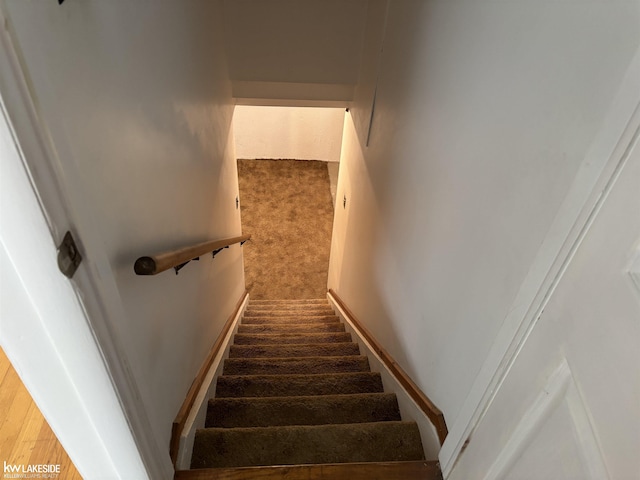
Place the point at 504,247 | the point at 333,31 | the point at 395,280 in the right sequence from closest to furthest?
the point at 504,247, the point at 395,280, the point at 333,31

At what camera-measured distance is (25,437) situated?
156cm

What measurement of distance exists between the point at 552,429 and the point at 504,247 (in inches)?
15.8

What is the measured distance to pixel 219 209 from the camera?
2.61m

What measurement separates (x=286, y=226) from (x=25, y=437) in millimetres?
4701

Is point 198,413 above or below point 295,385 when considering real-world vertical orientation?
above

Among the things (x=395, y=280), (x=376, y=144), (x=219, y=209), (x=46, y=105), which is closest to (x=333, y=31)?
(x=376, y=144)

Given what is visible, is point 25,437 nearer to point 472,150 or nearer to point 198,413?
point 198,413

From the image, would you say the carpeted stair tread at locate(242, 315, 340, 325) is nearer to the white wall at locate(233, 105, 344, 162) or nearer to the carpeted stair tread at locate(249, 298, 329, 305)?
the carpeted stair tread at locate(249, 298, 329, 305)

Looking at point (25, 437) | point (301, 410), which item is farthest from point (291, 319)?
point (25, 437)

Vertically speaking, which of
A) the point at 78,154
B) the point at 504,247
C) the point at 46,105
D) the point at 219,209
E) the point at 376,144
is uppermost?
the point at 46,105

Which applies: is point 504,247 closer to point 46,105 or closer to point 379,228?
point 46,105

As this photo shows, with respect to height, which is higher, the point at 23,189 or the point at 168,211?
the point at 23,189

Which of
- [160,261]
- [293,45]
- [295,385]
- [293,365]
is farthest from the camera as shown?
[293,45]

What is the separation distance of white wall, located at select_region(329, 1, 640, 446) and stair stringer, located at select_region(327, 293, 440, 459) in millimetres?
105
